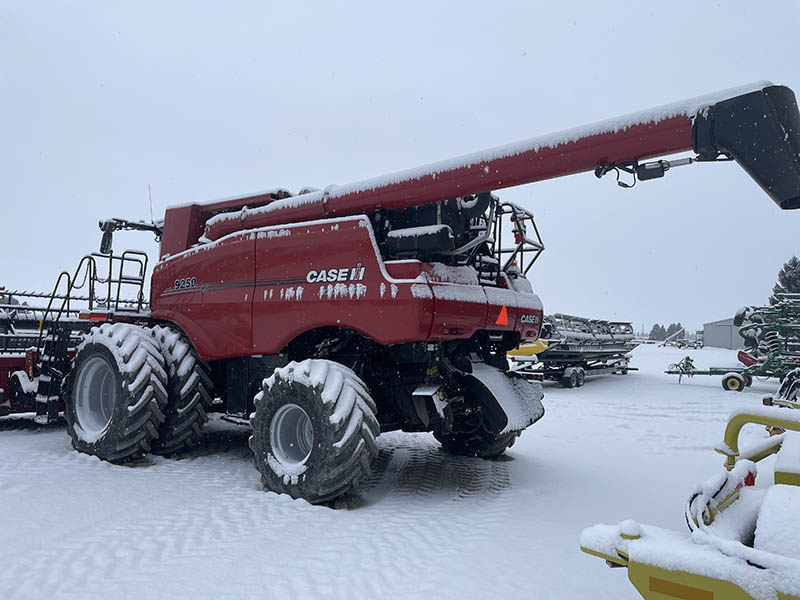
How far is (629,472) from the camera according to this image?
592cm

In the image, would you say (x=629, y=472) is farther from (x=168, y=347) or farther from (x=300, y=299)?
(x=168, y=347)

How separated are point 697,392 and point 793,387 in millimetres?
4827

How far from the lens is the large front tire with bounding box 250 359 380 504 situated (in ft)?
13.9

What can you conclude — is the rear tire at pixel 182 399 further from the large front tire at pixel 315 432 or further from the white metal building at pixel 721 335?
the white metal building at pixel 721 335

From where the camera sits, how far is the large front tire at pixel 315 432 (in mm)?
4246

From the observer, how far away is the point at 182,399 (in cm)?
584

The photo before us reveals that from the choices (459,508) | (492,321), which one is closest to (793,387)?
(492,321)

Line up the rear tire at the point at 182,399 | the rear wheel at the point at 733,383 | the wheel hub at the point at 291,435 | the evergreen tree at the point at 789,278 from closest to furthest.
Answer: the wheel hub at the point at 291,435, the rear tire at the point at 182,399, the rear wheel at the point at 733,383, the evergreen tree at the point at 789,278

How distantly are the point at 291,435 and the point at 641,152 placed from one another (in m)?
3.41

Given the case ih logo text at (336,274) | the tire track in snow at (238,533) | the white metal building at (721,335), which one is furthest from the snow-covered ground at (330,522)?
the white metal building at (721,335)

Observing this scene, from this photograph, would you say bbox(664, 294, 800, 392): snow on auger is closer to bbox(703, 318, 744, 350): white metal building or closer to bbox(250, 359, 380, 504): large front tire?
bbox(250, 359, 380, 504): large front tire

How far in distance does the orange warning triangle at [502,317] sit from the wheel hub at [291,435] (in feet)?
6.34

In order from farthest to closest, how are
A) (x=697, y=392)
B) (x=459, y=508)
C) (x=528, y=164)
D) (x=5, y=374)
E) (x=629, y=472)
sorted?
(x=697, y=392), (x=5, y=374), (x=629, y=472), (x=459, y=508), (x=528, y=164)

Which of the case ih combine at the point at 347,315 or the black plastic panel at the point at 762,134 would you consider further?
the case ih combine at the point at 347,315
